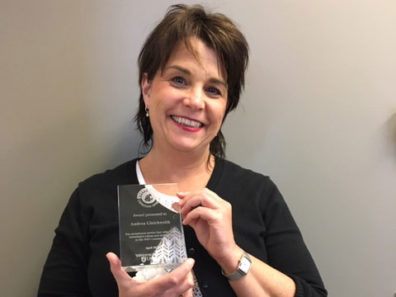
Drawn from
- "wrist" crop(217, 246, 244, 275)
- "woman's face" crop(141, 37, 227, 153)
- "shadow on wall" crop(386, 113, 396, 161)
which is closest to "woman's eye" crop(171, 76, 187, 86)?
"woman's face" crop(141, 37, 227, 153)

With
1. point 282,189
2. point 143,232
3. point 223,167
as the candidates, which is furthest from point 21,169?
point 282,189

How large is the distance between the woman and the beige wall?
13cm

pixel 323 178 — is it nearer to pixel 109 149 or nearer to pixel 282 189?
pixel 282 189

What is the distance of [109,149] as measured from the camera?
1.13m

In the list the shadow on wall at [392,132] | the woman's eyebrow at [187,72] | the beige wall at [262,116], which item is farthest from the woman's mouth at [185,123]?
the shadow on wall at [392,132]

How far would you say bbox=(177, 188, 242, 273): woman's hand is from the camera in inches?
30.7

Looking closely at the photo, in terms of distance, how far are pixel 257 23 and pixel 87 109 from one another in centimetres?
55

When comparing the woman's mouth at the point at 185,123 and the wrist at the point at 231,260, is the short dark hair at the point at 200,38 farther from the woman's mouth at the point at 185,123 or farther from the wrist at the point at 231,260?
the wrist at the point at 231,260

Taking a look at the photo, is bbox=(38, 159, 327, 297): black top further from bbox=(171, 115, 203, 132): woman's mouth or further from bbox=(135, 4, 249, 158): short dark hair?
bbox=(135, 4, 249, 158): short dark hair

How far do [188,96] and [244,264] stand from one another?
0.40 metres

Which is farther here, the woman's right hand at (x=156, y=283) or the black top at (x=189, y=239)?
the black top at (x=189, y=239)

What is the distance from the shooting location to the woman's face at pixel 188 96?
890mm

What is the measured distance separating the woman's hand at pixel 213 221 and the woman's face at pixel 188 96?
17 centimetres

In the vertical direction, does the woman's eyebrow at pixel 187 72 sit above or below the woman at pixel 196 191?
above
